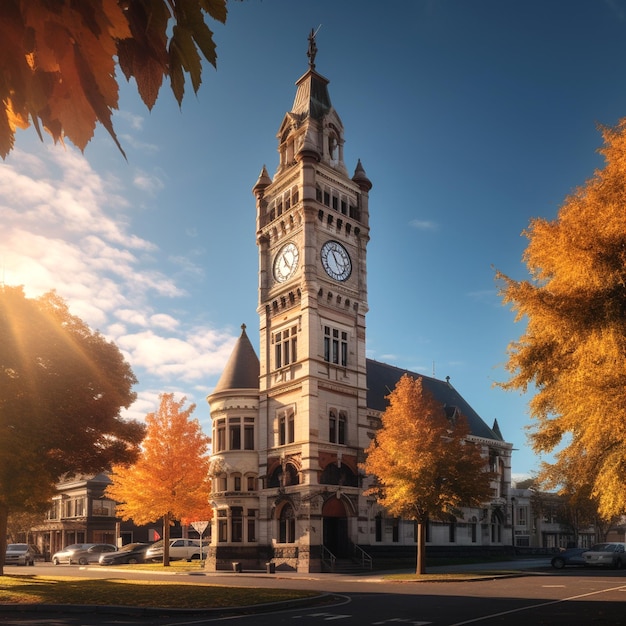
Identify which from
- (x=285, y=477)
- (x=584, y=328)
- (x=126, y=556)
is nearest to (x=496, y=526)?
(x=285, y=477)

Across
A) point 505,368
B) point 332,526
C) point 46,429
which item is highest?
point 505,368

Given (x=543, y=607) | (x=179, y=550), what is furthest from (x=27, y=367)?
(x=179, y=550)

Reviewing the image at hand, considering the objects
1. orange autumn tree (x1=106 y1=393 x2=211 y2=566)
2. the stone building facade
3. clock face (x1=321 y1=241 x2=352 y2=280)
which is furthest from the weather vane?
orange autumn tree (x1=106 y1=393 x2=211 y2=566)

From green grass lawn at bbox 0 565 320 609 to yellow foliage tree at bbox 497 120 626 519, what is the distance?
341 inches

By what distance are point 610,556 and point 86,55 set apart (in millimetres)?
42334

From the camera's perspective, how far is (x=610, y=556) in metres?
38.0

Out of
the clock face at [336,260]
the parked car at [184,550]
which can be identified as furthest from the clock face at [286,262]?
the parked car at [184,550]

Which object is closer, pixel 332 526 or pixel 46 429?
pixel 46 429

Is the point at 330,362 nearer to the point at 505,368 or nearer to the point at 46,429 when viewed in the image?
the point at 46,429

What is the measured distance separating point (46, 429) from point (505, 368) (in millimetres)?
16686

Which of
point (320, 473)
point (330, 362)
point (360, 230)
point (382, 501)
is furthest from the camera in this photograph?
point (360, 230)

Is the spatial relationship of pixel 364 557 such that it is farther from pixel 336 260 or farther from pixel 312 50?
pixel 312 50

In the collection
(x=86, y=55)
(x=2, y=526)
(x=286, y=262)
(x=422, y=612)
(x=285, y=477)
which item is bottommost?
(x=422, y=612)

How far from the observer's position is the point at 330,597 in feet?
65.1
